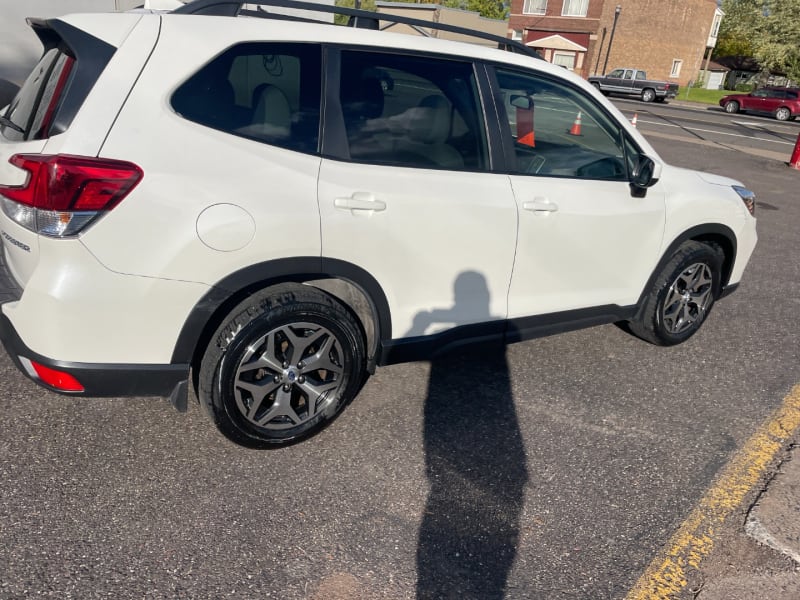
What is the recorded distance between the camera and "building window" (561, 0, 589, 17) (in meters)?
46.7

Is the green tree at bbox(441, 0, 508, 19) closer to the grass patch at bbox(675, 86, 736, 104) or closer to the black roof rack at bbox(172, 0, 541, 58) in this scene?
the grass patch at bbox(675, 86, 736, 104)

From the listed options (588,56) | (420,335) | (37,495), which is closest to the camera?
(37,495)

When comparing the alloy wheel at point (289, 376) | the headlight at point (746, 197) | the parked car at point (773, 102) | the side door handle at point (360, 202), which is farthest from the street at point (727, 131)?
the alloy wheel at point (289, 376)

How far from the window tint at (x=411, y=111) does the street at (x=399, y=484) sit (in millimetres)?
1066

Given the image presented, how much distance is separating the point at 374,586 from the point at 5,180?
2.03 meters

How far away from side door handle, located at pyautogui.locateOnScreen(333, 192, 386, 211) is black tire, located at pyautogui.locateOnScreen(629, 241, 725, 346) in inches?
84.8

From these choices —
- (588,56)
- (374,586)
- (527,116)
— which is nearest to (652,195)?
(527,116)

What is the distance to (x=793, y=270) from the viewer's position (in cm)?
643

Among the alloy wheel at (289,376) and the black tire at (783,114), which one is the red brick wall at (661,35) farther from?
the alloy wheel at (289,376)

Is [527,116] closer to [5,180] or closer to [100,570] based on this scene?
→ [5,180]

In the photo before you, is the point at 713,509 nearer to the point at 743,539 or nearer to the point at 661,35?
the point at 743,539

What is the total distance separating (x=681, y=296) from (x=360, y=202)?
2536 millimetres

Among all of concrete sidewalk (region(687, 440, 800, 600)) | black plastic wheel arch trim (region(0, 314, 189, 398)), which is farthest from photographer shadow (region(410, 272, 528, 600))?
black plastic wheel arch trim (region(0, 314, 189, 398))

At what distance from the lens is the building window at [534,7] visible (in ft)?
157
